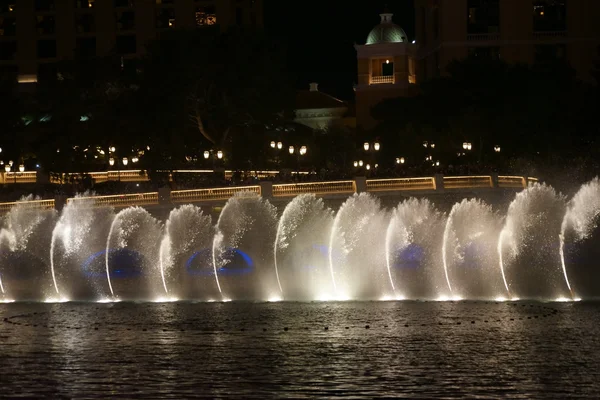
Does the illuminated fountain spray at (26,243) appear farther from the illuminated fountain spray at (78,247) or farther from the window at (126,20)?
the window at (126,20)

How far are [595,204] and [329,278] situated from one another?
13.7 m

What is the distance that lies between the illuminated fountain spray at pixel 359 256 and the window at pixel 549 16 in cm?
5512

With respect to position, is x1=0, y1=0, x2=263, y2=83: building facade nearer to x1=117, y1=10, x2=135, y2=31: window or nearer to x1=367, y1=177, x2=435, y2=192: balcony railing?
x1=117, y1=10, x2=135, y2=31: window

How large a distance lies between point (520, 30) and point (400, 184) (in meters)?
47.2

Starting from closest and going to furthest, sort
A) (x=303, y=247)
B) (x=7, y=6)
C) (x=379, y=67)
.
A: (x=303, y=247)
(x=379, y=67)
(x=7, y=6)

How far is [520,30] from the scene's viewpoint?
11438cm

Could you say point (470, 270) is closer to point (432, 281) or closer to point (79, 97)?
point (432, 281)

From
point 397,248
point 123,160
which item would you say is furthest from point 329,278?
point 123,160

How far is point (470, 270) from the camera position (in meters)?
58.7

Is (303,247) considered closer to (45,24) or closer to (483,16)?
(483,16)

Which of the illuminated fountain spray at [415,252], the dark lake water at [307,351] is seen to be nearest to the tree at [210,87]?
the illuminated fountain spray at [415,252]

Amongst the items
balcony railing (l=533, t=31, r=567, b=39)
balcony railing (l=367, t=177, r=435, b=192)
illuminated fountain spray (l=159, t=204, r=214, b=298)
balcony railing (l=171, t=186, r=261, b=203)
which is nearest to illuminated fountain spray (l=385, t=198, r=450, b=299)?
balcony railing (l=367, t=177, r=435, b=192)

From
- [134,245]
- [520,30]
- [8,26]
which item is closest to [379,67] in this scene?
[520,30]

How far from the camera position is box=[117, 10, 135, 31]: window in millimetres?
145000
